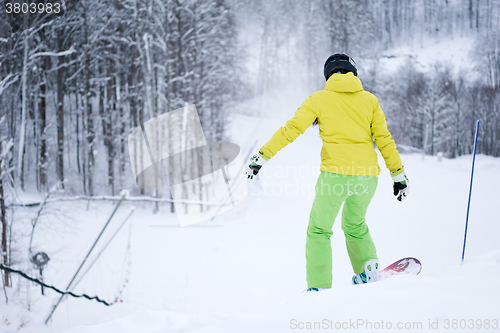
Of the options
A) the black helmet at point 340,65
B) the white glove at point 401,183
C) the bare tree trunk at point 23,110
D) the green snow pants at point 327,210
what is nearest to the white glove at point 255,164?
the green snow pants at point 327,210

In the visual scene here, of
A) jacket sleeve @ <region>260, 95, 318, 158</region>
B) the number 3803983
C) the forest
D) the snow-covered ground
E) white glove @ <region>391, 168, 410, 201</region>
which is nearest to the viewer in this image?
the snow-covered ground

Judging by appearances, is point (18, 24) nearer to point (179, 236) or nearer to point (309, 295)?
point (179, 236)

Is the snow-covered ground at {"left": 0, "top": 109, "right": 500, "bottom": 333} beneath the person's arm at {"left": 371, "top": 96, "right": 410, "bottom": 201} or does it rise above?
beneath

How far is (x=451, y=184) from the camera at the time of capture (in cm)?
654

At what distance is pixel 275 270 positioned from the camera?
421 cm

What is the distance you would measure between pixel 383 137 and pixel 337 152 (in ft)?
1.19

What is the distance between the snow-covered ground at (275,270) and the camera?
4.27 ft

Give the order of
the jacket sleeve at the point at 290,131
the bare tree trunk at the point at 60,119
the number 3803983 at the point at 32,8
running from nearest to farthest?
1. the jacket sleeve at the point at 290,131
2. the number 3803983 at the point at 32,8
3. the bare tree trunk at the point at 60,119

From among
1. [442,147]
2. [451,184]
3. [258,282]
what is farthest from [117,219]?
[442,147]

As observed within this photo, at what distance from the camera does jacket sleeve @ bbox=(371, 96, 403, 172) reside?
78.5 inches

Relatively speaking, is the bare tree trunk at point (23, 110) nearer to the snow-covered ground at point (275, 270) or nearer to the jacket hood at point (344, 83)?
the snow-covered ground at point (275, 270)

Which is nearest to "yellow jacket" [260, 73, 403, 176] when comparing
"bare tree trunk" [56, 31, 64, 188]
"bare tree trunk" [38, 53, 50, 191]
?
"bare tree trunk" [38, 53, 50, 191]

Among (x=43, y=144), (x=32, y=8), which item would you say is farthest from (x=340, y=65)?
(x=43, y=144)

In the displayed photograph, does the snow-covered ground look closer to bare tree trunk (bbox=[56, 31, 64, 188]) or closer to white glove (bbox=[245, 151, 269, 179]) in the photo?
white glove (bbox=[245, 151, 269, 179])
